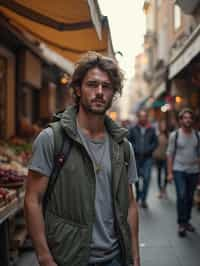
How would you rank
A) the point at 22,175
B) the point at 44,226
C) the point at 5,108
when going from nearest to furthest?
the point at 44,226 < the point at 22,175 < the point at 5,108

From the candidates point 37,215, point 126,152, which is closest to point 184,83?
point 126,152

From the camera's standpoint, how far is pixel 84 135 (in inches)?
95.3

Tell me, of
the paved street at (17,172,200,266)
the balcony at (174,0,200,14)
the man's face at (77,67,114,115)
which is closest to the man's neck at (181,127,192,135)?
the paved street at (17,172,200,266)

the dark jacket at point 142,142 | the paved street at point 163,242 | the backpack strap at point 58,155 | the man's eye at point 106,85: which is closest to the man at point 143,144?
the dark jacket at point 142,142

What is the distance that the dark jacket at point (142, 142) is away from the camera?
29.4ft

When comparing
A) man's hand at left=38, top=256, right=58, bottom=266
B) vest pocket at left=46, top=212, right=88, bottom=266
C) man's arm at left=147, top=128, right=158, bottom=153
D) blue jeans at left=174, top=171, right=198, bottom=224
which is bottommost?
blue jeans at left=174, top=171, right=198, bottom=224

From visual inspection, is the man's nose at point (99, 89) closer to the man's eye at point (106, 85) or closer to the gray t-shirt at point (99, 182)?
the man's eye at point (106, 85)

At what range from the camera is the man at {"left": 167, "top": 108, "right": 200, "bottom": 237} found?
260 inches

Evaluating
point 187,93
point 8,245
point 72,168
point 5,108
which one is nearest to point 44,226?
point 72,168

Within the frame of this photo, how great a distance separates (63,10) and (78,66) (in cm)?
263

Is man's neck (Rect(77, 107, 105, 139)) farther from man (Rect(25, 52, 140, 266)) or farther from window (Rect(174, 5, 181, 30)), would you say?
window (Rect(174, 5, 181, 30))

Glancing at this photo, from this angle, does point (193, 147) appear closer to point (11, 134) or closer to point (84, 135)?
point (84, 135)

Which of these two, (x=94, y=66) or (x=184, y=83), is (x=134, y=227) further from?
(x=184, y=83)

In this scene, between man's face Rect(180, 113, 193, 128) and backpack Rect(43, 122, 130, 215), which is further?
man's face Rect(180, 113, 193, 128)
